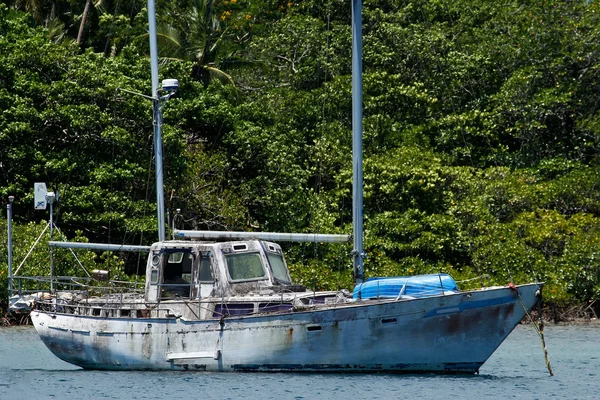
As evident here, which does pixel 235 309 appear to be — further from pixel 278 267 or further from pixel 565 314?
pixel 565 314

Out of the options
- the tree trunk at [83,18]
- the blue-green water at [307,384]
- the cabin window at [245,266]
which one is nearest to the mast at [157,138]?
the cabin window at [245,266]

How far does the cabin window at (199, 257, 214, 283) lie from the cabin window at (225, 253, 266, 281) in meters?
0.53

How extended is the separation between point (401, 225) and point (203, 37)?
557 inches

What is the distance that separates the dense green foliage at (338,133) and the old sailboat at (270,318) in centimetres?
1182

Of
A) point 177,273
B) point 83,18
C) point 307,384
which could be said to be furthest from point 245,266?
point 83,18

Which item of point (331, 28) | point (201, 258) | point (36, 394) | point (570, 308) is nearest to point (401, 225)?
point (570, 308)

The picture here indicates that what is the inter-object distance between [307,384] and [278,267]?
15.6ft

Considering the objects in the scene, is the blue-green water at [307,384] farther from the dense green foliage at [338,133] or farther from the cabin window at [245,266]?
the dense green foliage at [338,133]

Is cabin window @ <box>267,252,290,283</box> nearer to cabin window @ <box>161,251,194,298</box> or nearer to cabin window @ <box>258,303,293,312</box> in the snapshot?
cabin window @ <box>258,303,293,312</box>

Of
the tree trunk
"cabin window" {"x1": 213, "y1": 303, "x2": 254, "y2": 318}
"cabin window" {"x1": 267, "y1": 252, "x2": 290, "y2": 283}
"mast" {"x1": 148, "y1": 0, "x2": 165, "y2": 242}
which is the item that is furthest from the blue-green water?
the tree trunk

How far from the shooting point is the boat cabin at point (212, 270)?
97.6 feet

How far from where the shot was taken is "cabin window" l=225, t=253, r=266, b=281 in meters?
29.9

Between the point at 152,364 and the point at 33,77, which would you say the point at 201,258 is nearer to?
the point at 152,364

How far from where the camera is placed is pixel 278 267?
1212 inches
